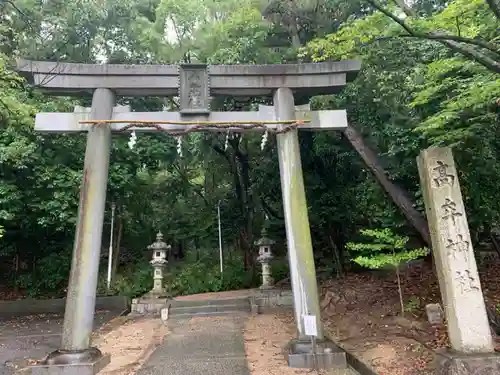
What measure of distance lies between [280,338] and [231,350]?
145 centimetres

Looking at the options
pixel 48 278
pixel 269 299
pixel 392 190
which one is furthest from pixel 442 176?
pixel 48 278

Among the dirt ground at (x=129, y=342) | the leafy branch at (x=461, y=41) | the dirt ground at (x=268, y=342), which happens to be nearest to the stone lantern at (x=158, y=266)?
the dirt ground at (x=129, y=342)

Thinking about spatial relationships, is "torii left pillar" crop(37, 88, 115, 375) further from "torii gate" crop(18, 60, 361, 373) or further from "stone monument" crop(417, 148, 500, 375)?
"stone monument" crop(417, 148, 500, 375)

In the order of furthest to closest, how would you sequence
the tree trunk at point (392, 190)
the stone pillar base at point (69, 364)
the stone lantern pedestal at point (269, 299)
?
the stone lantern pedestal at point (269, 299) < the tree trunk at point (392, 190) < the stone pillar base at point (69, 364)

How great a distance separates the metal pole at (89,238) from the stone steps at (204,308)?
591 cm

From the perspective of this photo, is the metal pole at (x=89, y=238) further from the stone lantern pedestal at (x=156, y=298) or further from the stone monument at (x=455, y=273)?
the stone lantern pedestal at (x=156, y=298)

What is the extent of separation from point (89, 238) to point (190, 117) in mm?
2755

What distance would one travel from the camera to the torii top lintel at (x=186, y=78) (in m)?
7.13

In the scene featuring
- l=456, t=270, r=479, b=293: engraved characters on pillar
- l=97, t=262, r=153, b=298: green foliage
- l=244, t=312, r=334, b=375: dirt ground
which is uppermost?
l=97, t=262, r=153, b=298: green foliage

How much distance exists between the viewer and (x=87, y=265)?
21.0ft

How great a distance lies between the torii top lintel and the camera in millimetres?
7129

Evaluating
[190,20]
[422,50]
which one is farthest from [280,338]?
[190,20]

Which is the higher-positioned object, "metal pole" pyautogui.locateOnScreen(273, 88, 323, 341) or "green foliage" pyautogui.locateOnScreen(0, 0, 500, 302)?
"green foliage" pyautogui.locateOnScreen(0, 0, 500, 302)

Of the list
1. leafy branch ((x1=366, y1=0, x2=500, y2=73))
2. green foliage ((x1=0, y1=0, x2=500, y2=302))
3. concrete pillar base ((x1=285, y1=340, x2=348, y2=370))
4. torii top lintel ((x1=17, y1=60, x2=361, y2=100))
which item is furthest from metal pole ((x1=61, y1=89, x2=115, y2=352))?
leafy branch ((x1=366, y1=0, x2=500, y2=73))
